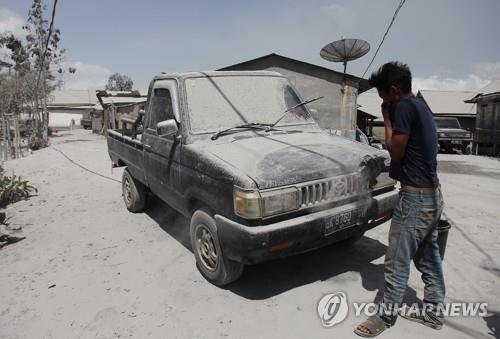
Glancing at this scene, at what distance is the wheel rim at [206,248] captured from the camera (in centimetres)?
361

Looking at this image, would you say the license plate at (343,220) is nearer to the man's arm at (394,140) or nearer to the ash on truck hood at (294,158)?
the ash on truck hood at (294,158)

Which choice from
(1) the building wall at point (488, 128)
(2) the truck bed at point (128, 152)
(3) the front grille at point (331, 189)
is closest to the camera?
(3) the front grille at point (331, 189)

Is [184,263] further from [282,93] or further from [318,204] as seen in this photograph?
[282,93]

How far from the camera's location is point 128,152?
231 inches

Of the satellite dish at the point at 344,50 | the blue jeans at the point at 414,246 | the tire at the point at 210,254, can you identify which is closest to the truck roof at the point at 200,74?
the tire at the point at 210,254

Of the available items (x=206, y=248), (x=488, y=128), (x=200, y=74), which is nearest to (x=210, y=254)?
(x=206, y=248)

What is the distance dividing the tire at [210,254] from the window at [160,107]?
1463 mm

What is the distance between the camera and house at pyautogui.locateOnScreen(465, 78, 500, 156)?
59.3 ft

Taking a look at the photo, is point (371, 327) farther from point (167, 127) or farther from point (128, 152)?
point (128, 152)

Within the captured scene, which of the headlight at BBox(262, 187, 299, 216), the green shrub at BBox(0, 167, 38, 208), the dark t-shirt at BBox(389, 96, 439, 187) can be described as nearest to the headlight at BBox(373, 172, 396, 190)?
the dark t-shirt at BBox(389, 96, 439, 187)

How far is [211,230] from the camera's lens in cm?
343

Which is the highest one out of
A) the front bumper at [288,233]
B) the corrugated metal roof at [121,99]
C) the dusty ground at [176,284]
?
the corrugated metal roof at [121,99]

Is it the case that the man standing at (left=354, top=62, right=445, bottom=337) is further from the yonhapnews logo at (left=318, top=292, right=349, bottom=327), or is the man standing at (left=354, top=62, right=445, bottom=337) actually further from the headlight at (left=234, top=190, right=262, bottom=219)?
the headlight at (left=234, top=190, right=262, bottom=219)

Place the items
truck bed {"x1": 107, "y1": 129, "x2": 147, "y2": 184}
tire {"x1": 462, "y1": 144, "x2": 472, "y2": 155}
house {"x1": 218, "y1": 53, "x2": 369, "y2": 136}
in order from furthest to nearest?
tire {"x1": 462, "y1": 144, "x2": 472, "y2": 155}, house {"x1": 218, "y1": 53, "x2": 369, "y2": 136}, truck bed {"x1": 107, "y1": 129, "x2": 147, "y2": 184}
